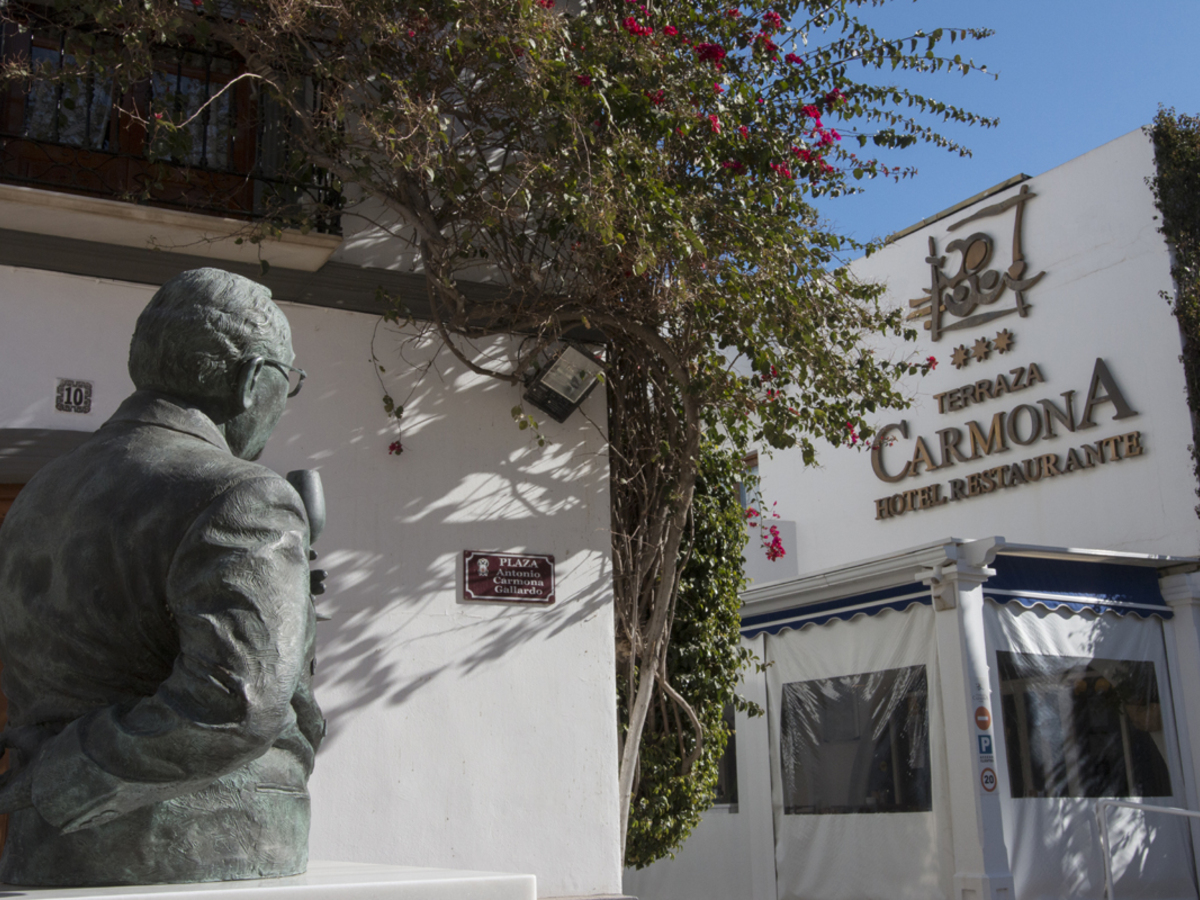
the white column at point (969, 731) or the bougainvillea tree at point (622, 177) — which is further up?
the bougainvillea tree at point (622, 177)

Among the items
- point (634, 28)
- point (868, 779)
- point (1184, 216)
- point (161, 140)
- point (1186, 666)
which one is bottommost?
point (868, 779)

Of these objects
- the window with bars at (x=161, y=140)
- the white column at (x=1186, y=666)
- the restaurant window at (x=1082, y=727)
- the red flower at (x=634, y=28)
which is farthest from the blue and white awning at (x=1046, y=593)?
the window with bars at (x=161, y=140)

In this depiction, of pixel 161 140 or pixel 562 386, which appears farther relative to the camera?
pixel 562 386

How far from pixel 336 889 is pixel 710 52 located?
4588 millimetres

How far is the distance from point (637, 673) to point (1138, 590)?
18.4 ft

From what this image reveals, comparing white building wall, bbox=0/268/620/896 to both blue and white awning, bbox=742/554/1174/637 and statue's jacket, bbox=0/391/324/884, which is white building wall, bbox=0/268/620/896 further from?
blue and white awning, bbox=742/554/1174/637

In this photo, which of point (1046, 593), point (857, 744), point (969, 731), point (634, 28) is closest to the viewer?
point (634, 28)

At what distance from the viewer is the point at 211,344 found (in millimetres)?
1826

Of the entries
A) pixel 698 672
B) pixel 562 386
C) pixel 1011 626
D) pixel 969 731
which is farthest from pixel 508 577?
pixel 1011 626

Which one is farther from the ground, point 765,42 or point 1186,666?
point 765,42

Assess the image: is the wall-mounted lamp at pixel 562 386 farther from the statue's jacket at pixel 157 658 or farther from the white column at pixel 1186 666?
the white column at pixel 1186 666

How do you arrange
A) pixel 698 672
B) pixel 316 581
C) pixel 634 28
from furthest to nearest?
pixel 698 672 → pixel 634 28 → pixel 316 581

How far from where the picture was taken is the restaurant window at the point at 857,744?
Result: 9000 millimetres

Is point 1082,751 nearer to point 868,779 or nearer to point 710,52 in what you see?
point 868,779
